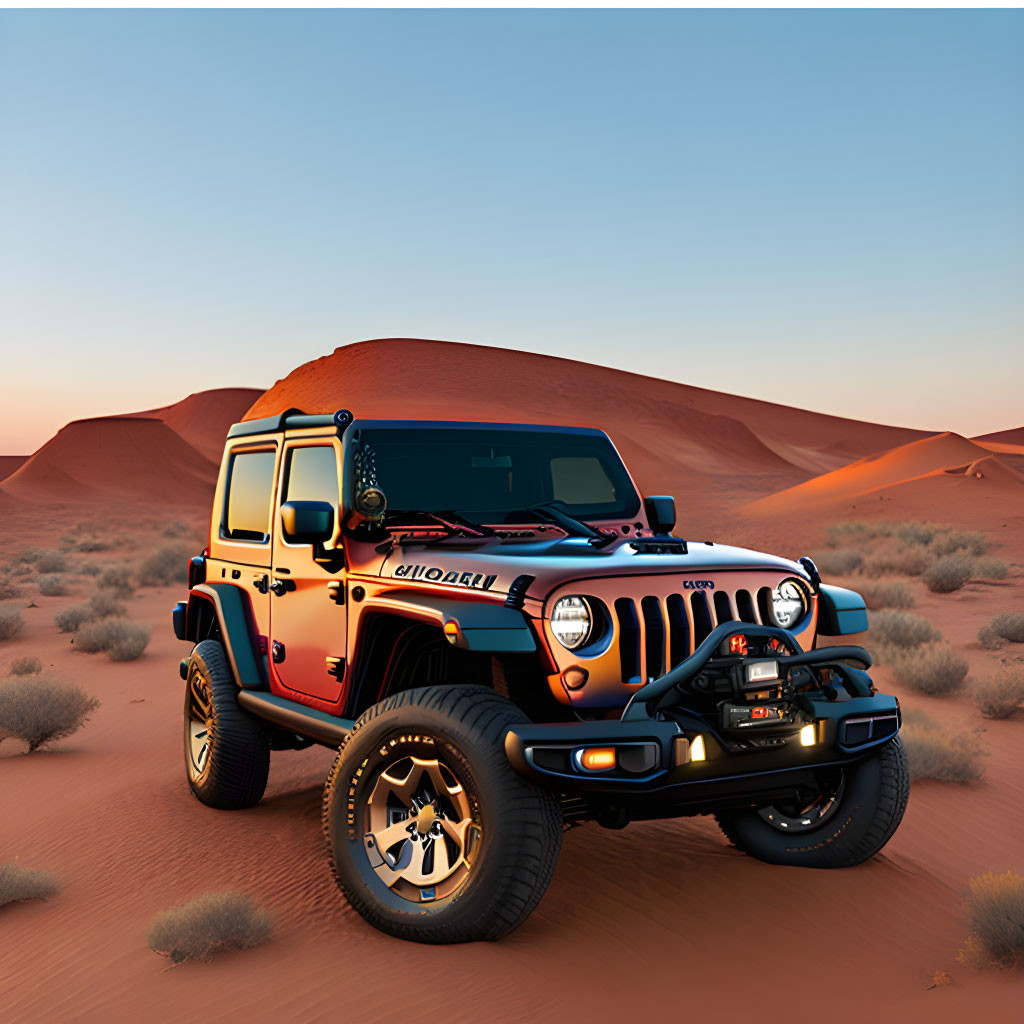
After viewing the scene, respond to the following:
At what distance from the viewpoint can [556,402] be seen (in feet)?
298

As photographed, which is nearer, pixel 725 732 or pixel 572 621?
pixel 725 732

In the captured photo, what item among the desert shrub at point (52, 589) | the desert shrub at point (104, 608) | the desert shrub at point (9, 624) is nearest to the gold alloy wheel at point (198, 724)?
the desert shrub at point (9, 624)

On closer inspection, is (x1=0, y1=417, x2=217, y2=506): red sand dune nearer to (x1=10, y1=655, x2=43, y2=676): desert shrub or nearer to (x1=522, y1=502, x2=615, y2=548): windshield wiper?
(x1=10, y1=655, x2=43, y2=676): desert shrub

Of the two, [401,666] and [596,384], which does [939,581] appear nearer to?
[401,666]

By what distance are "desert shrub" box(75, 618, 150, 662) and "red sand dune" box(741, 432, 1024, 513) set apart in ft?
118

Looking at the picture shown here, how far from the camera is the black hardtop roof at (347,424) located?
5348mm

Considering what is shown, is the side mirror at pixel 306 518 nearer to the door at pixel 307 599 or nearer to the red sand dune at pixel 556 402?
the door at pixel 307 599

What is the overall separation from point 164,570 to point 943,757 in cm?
2205

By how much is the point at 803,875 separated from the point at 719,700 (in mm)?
1497

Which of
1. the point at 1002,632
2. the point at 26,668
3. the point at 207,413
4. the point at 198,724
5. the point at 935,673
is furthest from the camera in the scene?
the point at 207,413

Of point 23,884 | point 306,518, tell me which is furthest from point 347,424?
point 23,884

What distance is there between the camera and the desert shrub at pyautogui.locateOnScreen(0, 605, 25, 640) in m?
15.3

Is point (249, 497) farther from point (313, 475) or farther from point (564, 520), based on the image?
point (564, 520)

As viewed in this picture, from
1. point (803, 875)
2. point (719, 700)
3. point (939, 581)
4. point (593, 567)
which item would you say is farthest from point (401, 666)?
point (939, 581)
